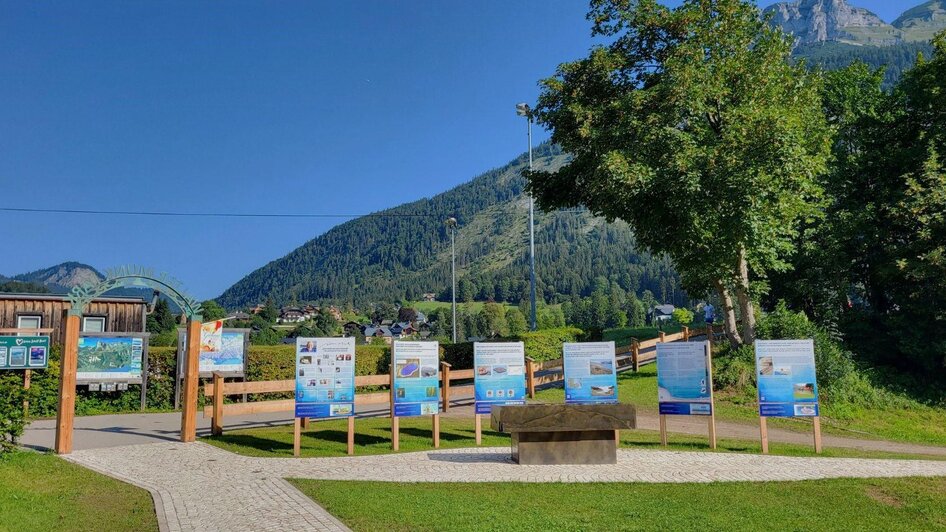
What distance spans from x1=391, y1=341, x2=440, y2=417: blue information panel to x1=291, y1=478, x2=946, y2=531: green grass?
3.44 meters

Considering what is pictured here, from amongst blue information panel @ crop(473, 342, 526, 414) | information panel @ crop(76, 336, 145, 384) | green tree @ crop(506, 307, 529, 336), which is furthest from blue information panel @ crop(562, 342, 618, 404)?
green tree @ crop(506, 307, 529, 336)

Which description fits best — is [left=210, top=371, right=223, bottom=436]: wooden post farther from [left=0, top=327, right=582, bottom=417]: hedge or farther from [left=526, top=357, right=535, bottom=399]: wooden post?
[left=526, top=357, right=535, bottom=399]: wooden post

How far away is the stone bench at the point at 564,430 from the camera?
413 inches

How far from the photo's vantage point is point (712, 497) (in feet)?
26.3

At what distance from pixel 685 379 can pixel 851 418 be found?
884 centimetres

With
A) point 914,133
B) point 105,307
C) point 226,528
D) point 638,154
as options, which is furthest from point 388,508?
point 914,133

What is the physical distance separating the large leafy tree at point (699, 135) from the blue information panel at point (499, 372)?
6.38 meters

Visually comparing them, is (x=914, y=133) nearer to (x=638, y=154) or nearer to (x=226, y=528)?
(x=638, y=154)

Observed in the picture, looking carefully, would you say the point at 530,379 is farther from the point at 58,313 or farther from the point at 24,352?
the point at 58,313

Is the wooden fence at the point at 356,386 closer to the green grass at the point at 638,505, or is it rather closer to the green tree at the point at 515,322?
the green grass at the point at 638,505

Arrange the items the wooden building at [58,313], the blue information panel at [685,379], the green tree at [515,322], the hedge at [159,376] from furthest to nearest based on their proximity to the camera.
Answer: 1. the green tree at [515,322]
2. the wooden building at [58,313]
3. the hedge at [159,376]
4. the blue information panel at [685,379]

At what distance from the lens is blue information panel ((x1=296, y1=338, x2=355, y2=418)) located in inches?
463

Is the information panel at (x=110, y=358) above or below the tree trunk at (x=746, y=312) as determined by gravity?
below

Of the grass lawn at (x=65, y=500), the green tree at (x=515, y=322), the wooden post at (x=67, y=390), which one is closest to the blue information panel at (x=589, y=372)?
the grass lawn at (x=65, y=500)
